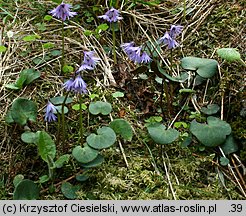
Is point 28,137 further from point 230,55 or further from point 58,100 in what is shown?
point 230,55

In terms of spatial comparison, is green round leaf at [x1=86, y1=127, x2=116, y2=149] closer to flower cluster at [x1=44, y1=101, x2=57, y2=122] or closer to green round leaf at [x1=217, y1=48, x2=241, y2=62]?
flower cluster at [x1=44, y1=101, x2=57, y2=122]

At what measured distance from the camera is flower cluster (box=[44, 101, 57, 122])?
1.86 m

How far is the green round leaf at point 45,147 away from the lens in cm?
173

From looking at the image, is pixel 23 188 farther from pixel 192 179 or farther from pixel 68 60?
pixel 68 60

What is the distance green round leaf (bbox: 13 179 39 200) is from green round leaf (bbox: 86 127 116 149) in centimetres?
27

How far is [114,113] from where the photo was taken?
2068 mm

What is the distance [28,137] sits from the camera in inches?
72.6

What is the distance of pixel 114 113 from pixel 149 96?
21cm

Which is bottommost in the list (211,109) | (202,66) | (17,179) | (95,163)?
(17,179)

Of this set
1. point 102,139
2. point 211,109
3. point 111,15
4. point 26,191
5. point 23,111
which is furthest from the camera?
point 111,15

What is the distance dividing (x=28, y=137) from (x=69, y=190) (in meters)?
0.29

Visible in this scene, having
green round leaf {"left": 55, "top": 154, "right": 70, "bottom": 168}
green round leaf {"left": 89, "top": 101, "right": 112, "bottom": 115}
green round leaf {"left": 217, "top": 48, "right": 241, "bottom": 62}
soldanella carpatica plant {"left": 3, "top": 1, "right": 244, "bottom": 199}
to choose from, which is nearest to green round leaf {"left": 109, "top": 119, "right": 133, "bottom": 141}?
soldanella carpatica plant {"left": 3, "top": 1, "right": 244, "bottom": 199}

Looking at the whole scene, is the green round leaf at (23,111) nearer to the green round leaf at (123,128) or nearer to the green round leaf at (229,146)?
the green round leaf at (123,128)

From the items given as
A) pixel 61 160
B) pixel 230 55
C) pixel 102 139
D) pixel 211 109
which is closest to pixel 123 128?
pixel 102 139
